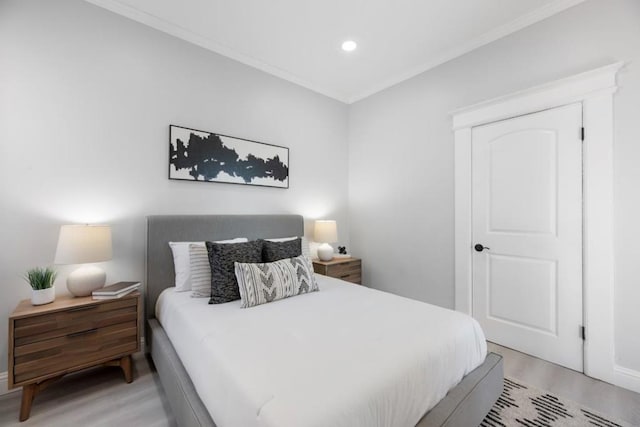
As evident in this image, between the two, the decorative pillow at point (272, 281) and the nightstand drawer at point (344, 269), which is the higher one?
the decorative pillow at point (272, 281)

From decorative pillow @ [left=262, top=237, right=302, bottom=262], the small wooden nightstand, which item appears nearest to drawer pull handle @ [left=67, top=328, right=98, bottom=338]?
decorative pillow @ [left=262, top=237, right=302, bottom=262]

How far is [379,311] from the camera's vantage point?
5.69ft

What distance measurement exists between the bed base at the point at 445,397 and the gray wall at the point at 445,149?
3.89 feet

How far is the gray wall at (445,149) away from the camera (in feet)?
6.18

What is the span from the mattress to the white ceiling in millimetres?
2334

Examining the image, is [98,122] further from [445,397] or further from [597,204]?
[597,204]

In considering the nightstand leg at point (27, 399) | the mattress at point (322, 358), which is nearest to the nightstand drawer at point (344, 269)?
the mattress at point (322, 358)

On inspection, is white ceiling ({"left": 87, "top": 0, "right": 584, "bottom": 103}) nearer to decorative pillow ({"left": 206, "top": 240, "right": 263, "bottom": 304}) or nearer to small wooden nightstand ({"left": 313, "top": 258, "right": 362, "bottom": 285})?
decorative pillow ({"left": 206, "top": 240, "right": 263, "bottom": 304})

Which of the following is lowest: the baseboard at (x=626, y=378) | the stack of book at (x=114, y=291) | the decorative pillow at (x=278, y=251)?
the baseboard at (x=626, y=378)

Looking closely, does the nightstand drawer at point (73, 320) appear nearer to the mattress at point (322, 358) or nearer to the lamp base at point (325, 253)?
the mattress at point (322, 358)

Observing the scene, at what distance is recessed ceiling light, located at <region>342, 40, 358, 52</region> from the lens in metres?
2.68

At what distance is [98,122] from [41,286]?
4.11 feet

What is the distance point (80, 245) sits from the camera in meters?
1.82

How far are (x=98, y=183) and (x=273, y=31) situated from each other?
1994mm
